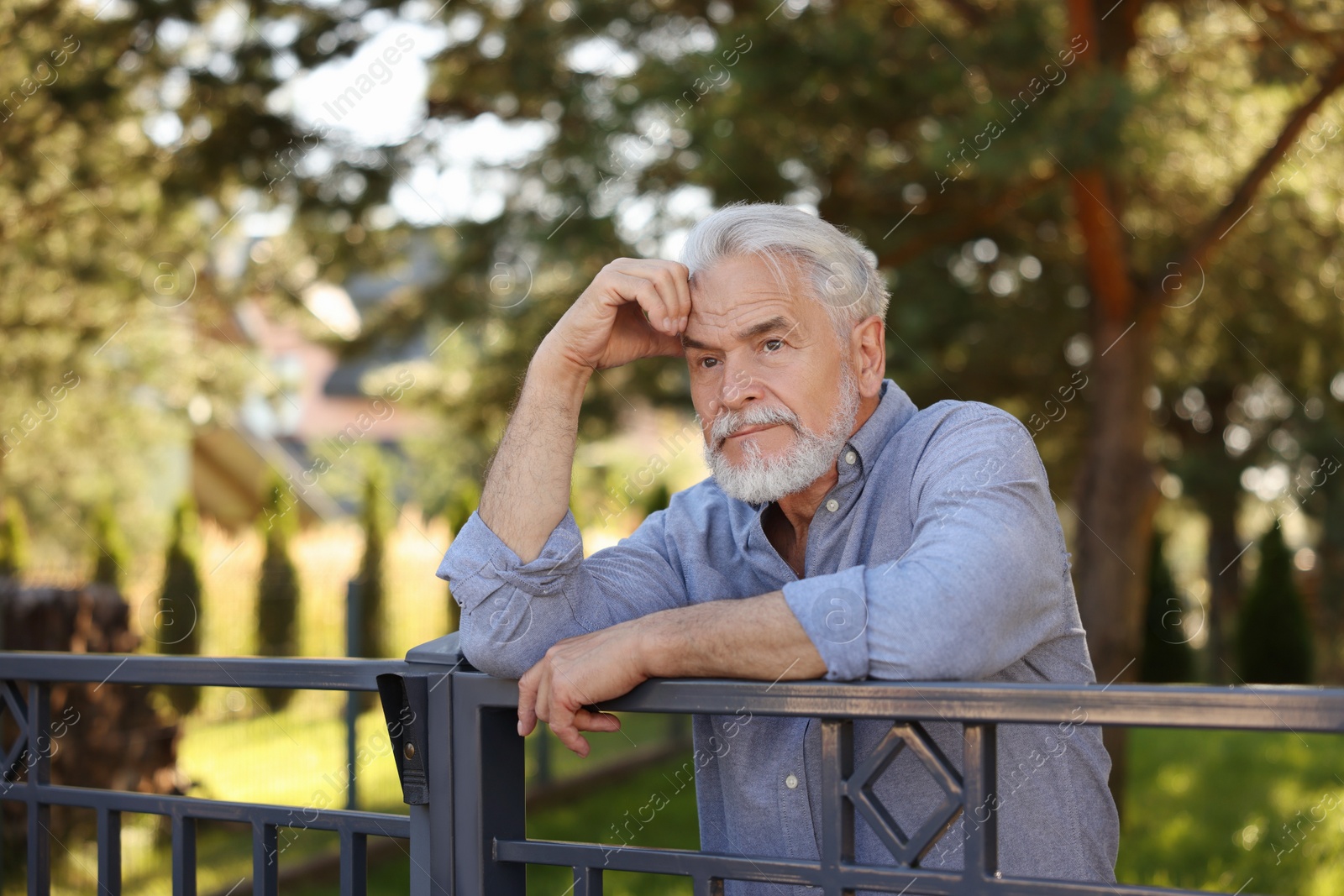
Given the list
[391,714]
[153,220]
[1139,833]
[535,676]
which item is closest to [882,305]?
[535,676]

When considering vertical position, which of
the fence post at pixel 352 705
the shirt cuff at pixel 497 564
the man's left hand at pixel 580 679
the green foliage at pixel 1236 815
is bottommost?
the green foliage at pixel 1236 815

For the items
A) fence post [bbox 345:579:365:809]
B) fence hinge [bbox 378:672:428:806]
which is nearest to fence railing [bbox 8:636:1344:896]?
fence hinge [bbox 378:672:428:806]

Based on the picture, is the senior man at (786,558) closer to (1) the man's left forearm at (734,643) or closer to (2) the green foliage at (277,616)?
(1) the man's left forearm at (734,643)

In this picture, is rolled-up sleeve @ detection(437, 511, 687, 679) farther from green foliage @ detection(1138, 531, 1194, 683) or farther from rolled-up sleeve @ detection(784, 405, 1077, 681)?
green foliage @ detection(1138, 531, 1194, 683)

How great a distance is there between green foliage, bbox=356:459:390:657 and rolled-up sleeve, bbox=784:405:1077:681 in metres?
9.14

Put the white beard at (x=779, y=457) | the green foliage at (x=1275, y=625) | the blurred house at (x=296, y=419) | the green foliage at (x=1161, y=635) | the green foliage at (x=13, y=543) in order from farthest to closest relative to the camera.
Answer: the green foliage at (x=1161, y=635) < the green foliage at (x=1275, y=625) < the green foliage at (x=13, y=543) < the blurred house at (x=296, y=419) < the white beard at (x=779, y=457)

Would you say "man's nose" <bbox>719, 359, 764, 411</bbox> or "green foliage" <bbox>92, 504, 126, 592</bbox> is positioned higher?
"man's nose" <bbox>719, 359, 764, 411</bbox>

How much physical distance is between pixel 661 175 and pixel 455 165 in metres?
1.54

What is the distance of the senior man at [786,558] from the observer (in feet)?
4.90

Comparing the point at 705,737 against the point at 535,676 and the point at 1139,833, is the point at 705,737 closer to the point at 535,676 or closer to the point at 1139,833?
the point at 535,676

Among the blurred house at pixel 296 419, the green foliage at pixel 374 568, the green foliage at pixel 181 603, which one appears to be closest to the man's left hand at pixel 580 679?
the blurred house at pixel 296 419

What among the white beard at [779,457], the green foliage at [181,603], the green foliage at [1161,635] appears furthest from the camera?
the green foliage at [1161,635]

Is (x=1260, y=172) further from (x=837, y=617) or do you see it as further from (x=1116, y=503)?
(x=837, y=617)

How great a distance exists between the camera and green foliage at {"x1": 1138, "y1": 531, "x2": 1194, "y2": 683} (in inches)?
495
